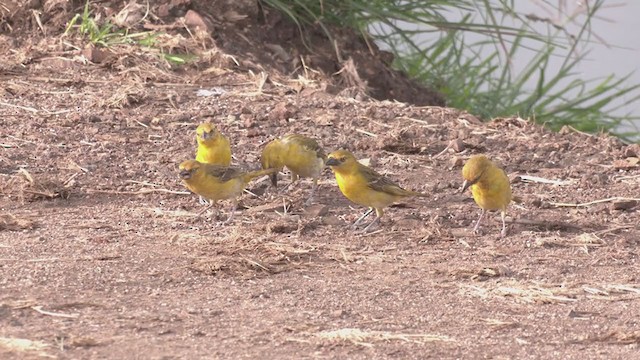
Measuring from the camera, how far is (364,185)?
688cm

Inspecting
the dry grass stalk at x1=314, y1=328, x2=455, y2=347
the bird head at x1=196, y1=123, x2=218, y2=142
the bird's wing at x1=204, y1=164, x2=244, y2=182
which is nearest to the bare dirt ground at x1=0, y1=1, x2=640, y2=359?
the dry grass stalk at x1=314, y1=328, x2=455, y2=347

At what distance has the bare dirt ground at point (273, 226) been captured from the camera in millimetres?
5023

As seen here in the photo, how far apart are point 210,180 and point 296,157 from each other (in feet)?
1.91

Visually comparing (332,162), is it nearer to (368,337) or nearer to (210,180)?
(210,180)

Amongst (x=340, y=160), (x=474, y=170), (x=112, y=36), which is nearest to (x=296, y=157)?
(x=340, y=160)

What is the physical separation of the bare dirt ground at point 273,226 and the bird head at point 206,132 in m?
0.35

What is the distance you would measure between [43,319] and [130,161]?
286 centimetres

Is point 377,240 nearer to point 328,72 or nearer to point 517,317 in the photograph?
point 517,317

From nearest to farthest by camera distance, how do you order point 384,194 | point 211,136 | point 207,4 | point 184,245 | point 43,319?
1. point 43,319
2. point 184,245
3. point 384,194
4. point 211,136
5. point 207,4

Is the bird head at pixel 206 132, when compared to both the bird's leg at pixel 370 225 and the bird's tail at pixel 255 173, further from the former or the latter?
the bird's leg at pixel 370 225

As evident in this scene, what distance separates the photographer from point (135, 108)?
853 centimetres

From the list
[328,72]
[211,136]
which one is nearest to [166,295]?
[211,136]

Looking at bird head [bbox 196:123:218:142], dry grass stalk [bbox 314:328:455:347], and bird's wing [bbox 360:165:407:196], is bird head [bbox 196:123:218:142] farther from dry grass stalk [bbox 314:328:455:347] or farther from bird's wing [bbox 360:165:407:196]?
dry grass stalk [bbox 314:328:455:347]

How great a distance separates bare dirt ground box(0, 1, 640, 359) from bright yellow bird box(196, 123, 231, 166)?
278 millimetres
